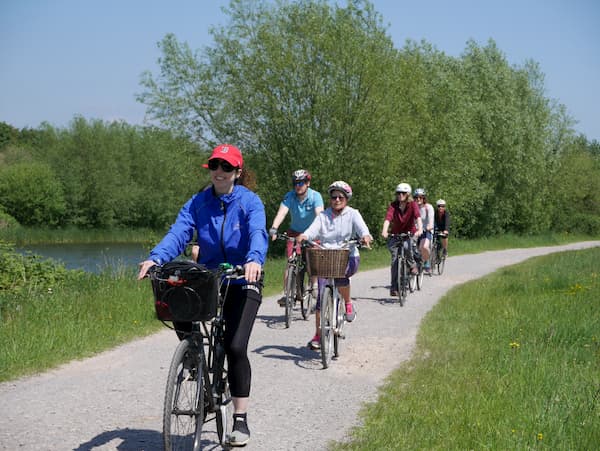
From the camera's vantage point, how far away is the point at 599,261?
18.6 metres

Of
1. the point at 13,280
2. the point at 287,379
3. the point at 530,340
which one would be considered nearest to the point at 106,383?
the point at 287,379

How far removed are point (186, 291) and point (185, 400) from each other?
0.70 meters

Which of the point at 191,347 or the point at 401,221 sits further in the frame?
the point at 401,221

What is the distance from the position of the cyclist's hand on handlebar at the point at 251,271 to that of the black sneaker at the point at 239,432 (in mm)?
1016

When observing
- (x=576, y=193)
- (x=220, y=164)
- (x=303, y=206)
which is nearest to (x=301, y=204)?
(x=303, y=206)

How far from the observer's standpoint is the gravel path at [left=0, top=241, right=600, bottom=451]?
181 inches

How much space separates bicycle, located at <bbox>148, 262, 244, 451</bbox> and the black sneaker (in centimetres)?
7

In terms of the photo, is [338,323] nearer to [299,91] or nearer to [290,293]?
[290,293]

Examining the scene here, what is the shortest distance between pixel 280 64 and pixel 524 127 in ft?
67.3

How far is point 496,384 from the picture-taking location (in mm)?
5926

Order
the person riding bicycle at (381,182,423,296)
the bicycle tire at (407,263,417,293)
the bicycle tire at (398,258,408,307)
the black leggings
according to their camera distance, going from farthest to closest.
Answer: the bicycle tire at (407,263,417,293) → the person riding bicycle at (381,182,423,296) → the bicycle tire at (398,258,408,307) → the black leggings

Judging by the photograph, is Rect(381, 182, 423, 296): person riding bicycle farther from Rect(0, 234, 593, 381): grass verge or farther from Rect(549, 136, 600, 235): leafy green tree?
Rect(549, 136, 600, 235): leafy green tree

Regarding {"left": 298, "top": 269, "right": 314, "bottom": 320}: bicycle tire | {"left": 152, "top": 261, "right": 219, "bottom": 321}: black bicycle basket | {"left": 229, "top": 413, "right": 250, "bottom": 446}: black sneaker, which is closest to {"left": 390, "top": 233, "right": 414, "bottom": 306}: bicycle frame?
{"left": 298, "top": 269, "right": 314, "bottom": 320}: bicycle tire

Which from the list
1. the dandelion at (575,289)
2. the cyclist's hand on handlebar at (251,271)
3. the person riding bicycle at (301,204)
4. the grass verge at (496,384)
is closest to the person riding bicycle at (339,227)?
the grass verge at (496,384)
